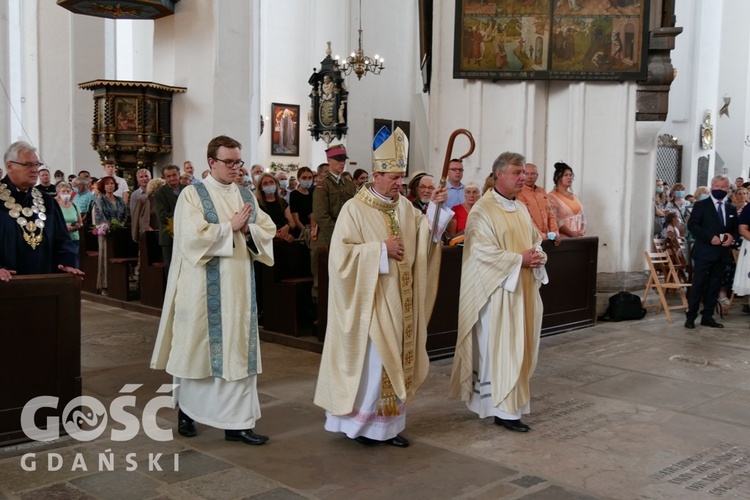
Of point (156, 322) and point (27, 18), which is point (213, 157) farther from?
point (27, 18)

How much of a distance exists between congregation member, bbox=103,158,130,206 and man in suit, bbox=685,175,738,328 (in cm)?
796

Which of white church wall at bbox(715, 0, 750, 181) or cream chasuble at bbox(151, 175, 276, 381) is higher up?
white church wall at bbox(715, 0, 750, 181)

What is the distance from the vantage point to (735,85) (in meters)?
24.3

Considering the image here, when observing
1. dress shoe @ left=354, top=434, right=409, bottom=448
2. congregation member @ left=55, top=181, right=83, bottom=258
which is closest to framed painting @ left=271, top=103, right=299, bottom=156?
congregation member @ left=55, top=181, right=83, bottom=258

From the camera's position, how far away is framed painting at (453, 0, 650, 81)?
32.3ft

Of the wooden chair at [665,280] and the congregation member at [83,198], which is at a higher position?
the congregation member at [83,198]

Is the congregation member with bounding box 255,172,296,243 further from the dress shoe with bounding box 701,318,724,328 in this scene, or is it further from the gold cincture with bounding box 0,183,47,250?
the dress shoe with bounding box 701,318,724,328

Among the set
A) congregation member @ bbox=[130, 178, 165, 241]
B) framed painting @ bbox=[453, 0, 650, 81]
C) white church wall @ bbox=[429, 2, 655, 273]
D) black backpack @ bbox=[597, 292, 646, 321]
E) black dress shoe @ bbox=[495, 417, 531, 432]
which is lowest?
black dress shoe @ bbox=[495, 417, 531, 432]

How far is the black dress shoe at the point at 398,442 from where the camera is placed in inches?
190

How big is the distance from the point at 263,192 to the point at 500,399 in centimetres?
457

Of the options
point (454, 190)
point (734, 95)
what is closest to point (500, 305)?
point (454, 190)

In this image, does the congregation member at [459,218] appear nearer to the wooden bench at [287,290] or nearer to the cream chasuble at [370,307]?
the wooden bench at [287,290]

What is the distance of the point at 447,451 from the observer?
4.78 meters

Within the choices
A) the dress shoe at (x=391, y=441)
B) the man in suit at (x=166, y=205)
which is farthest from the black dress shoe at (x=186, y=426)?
the man in suit at (x=166, y=205)
